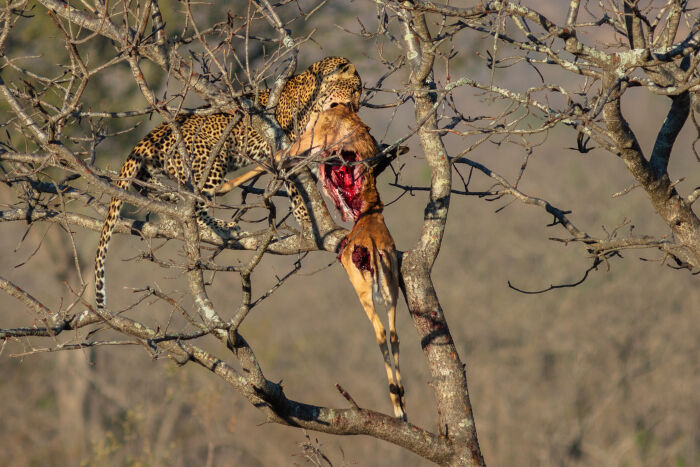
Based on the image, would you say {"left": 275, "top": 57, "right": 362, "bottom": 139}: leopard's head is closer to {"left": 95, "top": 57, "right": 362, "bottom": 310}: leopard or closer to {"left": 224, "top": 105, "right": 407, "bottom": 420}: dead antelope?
{"left": 95, "top": 57, "right": 362, "bottom": 310}: leopard

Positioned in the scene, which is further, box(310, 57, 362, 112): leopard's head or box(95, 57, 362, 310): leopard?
box(310, 57, 362, 112): leopard's head

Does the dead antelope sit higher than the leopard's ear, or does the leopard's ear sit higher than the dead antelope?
the leopard's ear

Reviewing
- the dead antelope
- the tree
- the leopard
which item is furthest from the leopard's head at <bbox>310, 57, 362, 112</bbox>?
the tree

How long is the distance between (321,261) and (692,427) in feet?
30.3

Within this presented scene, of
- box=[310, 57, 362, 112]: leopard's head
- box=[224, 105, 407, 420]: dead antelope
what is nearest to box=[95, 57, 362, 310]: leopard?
box=[310, 57, 362, 112]: leopard's head

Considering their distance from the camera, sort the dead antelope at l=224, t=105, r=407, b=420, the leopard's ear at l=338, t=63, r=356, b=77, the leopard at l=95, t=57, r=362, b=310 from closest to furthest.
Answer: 1. the dead antelope at l=224, t=105, r=407, b=420
2. the leopard at l=95, t=57, r=362, b=310
3. the leopard's ear at l=338, t=63, r=356, b=77

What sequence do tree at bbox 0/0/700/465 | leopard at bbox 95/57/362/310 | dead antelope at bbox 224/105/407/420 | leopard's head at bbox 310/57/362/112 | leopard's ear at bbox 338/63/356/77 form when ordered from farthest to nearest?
leopard's ear at bbox 338/63/356/77 < leopard's head at bbox 310/57/362/112 < leopard at bbox 95/57/362/310 < dead antelope at bbox 224/105/407/420 < tree at bbox 0/0/700/465

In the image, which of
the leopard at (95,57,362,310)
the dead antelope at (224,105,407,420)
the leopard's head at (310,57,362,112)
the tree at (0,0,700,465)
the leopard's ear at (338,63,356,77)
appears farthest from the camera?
the leopard's ear at (338,63,356,77)

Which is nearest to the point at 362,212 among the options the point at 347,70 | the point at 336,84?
the point at 336,84

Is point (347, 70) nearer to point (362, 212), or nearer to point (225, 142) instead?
point (225, 142)

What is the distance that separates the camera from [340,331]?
15.6 meters

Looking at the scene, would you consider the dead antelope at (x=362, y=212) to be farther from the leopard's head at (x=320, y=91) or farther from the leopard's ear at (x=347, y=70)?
the leopard's ear at (x=347, y=70)

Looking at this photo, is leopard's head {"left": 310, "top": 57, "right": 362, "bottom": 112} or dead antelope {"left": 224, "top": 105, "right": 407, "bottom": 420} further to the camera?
leopard's head {"left": 310, "top": 57, "right": 362, "bottom": 112}

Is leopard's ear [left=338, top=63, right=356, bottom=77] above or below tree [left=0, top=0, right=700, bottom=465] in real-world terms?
above
